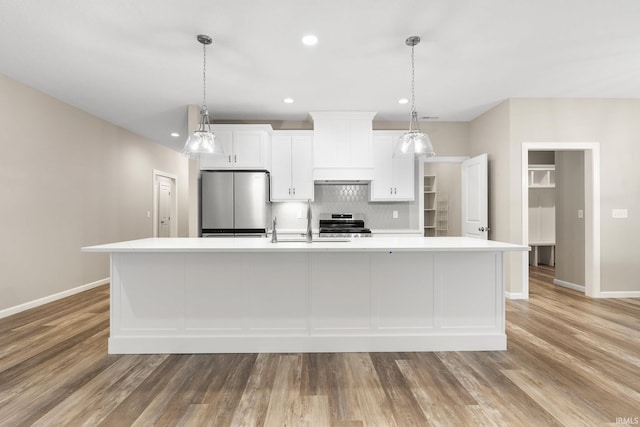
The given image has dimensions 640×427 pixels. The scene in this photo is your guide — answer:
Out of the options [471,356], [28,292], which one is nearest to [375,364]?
[471,356]

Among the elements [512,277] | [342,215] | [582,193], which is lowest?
[512,277]

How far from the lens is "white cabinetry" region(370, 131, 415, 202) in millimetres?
4961

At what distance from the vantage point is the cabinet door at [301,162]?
491 centimetres

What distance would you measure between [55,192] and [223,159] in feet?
7.07

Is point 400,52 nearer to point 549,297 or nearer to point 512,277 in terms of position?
point 512,277

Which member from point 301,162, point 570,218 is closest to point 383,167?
point 301,162

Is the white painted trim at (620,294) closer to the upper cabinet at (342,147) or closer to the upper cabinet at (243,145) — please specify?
the upper cabinet at (342,147)

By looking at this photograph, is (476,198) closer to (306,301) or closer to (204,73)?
(306,301)

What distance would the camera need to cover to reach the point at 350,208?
17.2 ft

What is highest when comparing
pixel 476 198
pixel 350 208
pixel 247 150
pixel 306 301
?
pixel 247 150

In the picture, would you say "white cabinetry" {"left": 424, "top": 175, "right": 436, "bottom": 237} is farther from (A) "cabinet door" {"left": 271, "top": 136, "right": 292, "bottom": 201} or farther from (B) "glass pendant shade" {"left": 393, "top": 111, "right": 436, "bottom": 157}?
(B) "glass pendant shade" {"left": 393, "top": 111, "right": 436, "bottom": 157}

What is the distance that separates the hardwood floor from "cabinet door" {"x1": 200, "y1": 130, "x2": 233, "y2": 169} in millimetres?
2429

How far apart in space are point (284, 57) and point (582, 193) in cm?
450

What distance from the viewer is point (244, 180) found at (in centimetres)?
457
